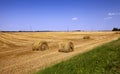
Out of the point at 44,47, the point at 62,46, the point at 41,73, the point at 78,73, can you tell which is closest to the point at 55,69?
the point at 41,73

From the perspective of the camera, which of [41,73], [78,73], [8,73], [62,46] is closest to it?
[78,73]

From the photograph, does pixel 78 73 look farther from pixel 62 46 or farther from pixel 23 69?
pixel 62 46

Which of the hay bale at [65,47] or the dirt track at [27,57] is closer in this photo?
the dirt track at [27,57]

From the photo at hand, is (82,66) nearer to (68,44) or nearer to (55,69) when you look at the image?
(55,69)

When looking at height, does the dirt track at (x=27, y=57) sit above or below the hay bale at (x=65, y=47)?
below

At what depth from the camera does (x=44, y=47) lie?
23.3m

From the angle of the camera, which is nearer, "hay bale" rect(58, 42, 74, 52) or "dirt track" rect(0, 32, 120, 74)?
"dirt track" rect(0, 32, 120, 74)

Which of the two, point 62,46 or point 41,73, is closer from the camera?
point 41,73

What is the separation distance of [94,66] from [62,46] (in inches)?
385

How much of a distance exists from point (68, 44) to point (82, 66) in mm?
9578

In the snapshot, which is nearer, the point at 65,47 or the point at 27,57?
the point at 27,57

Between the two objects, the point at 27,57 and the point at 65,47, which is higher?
the point at 65,47

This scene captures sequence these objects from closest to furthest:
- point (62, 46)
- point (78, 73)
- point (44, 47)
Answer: point (78, 73) < point (62, 46) < point (44, 47)

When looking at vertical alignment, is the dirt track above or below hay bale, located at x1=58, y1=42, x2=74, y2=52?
below
